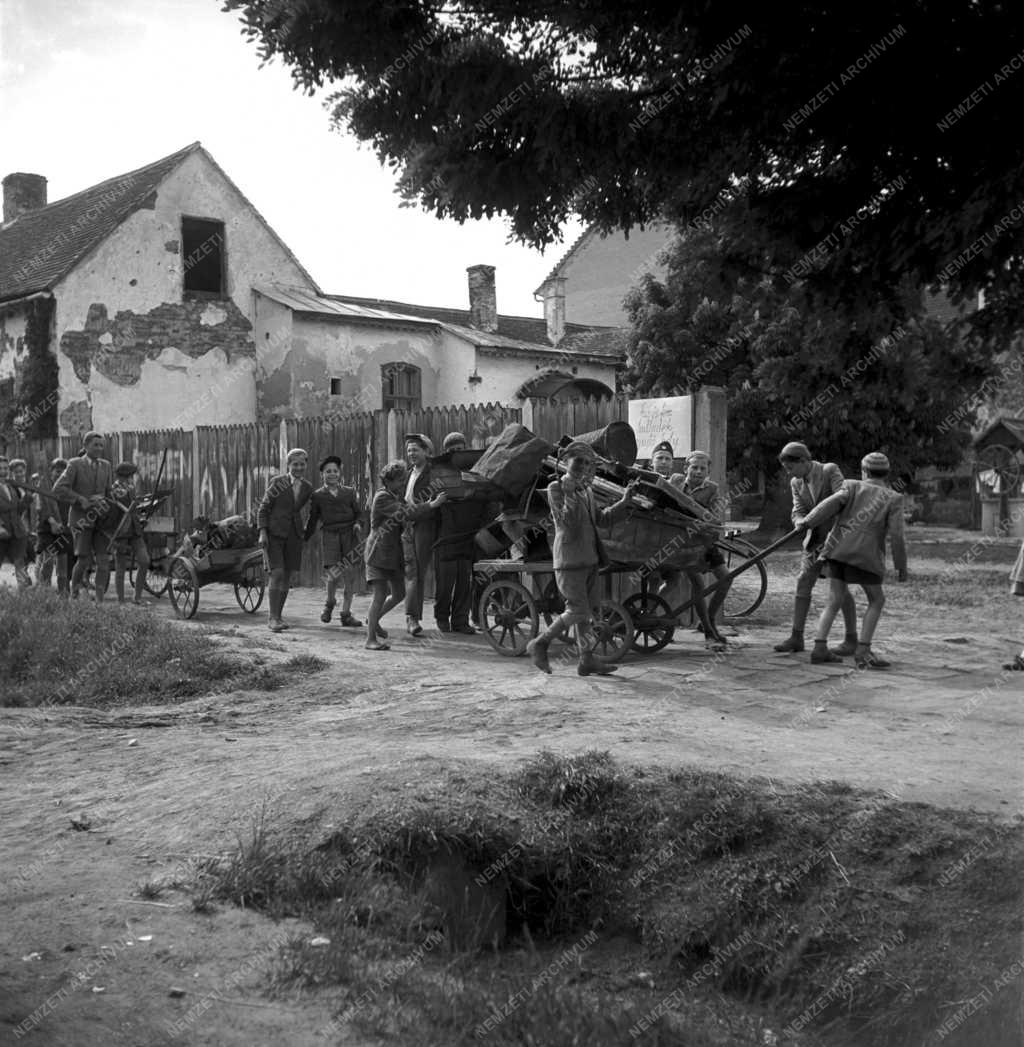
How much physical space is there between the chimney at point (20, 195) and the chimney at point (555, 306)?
18.3 m

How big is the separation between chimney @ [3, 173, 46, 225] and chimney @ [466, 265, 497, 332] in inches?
501

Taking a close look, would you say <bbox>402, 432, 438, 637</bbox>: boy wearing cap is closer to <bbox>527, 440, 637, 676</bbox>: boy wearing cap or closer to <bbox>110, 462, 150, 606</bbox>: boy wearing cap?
<bbox>527, 440, 637, 676</bbox>: boy wearing cap

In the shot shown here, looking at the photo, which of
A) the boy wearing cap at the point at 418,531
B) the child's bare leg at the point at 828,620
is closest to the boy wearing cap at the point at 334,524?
the boy wearing cap at the point at 418,531

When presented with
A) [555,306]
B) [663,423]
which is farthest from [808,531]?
[555,306]

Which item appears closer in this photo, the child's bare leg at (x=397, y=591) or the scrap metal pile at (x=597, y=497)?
the scrap metal pile at (x=597, y=497)

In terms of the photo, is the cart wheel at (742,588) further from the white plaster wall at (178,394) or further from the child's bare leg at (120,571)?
the white plaster wall at (178,394)

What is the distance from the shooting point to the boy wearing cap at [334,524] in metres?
12.5

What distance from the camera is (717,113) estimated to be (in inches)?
203

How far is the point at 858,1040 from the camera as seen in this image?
161 inches

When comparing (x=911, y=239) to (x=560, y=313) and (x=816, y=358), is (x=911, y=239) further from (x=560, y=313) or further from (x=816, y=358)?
(x=560, y=313)

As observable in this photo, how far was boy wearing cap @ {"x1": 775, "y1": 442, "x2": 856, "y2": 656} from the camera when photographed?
9992 mm

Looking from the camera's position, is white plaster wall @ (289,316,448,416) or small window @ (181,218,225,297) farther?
white plaster wall @ (289,316,448,416)

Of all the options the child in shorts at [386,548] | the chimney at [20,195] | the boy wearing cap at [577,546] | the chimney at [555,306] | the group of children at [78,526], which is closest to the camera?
the boy wearing cap at [577,546]

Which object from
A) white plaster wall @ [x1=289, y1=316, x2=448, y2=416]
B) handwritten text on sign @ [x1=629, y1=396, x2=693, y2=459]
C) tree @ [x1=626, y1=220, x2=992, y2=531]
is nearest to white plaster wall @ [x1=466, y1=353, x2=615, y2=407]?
white plaster wall @ [x1=289, y1=316, x2=448, y2=416]
